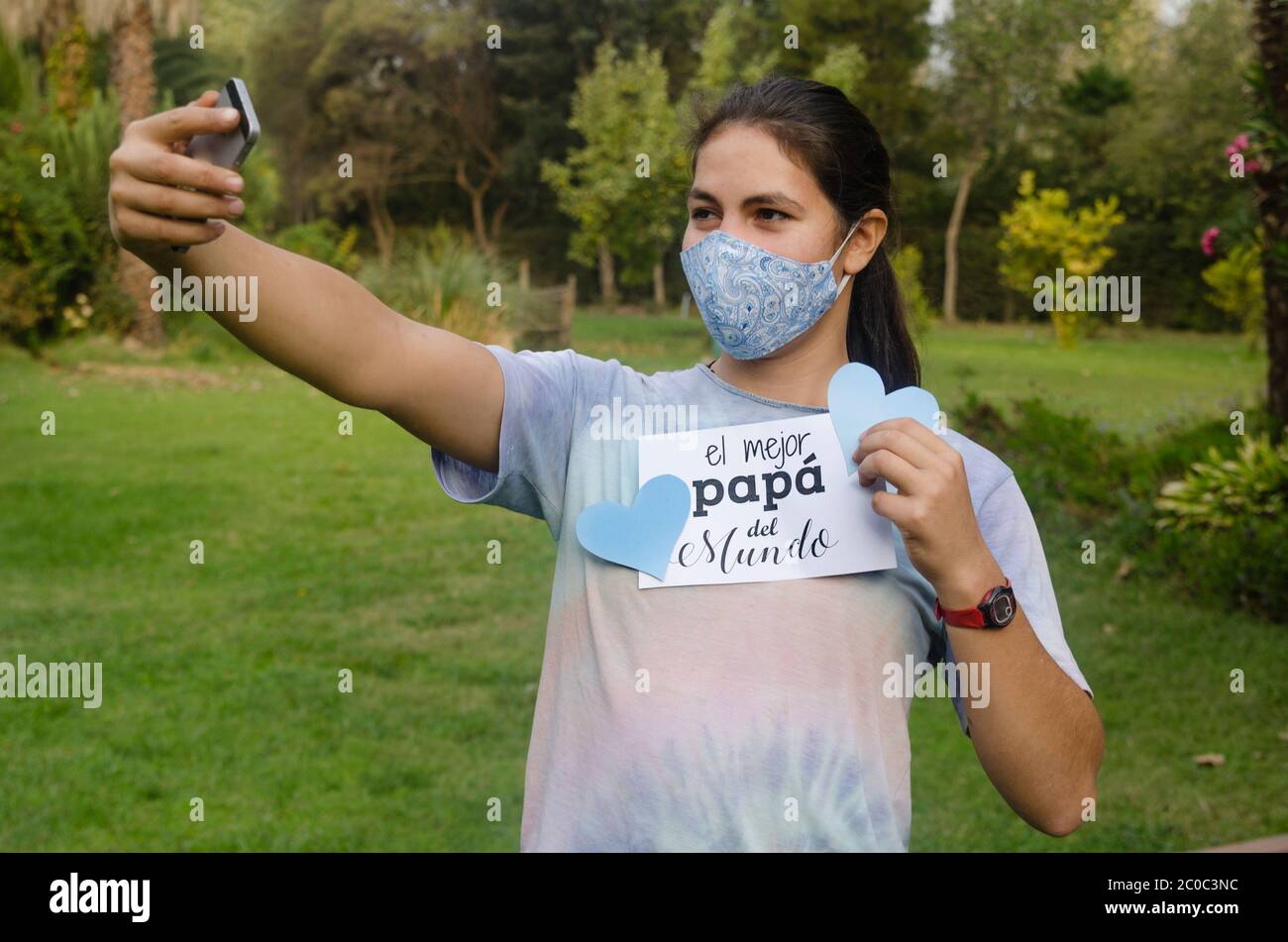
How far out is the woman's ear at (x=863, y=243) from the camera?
A: 207 centimetres

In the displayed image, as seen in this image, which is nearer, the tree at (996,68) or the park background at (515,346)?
the park background at (515,346)

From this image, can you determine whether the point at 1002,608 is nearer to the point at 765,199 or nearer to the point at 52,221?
the point at 765,199

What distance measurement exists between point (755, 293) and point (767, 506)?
330 mm

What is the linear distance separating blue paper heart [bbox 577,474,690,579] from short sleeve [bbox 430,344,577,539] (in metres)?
0.08

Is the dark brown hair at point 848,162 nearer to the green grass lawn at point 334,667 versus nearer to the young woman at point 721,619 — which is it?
the young woman at point 721,619

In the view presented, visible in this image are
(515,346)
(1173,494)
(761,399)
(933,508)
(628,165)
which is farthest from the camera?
(628,165)

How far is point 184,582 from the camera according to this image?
725cm

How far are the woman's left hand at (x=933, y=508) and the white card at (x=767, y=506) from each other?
111 millimetres

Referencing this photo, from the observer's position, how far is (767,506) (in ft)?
6.02

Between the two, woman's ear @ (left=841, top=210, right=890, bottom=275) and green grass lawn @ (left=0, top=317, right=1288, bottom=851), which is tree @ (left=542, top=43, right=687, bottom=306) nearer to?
green grass lawn @ (left=0, top=317, right=1288, bottom=851)

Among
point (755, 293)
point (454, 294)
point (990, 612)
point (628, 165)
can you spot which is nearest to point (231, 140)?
point (755, 293)

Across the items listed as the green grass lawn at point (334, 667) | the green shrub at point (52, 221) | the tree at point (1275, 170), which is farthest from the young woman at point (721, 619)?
the green shrub at point (52, 221)
